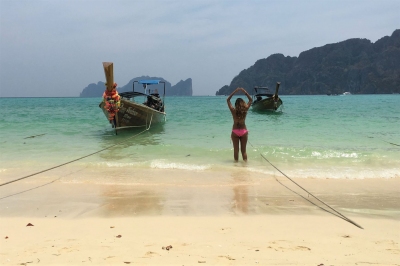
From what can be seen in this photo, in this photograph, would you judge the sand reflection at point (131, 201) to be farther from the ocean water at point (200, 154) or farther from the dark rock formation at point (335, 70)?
the dark rock formation at point (335, 70)

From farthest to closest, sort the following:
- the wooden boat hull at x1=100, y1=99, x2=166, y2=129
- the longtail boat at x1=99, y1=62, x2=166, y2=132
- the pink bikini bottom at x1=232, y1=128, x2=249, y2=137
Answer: the wooden boat hull at x1=100, y1=99, x2=166, y2=129, the longtail boat at x1=99, y1=62, x2=166, y2=132, the pink bikini bottom at x1=232, y1=128, x2=249, y2=137

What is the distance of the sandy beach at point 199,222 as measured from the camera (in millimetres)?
3287

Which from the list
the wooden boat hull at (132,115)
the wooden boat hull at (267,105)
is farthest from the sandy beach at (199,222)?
the wooden boat hull at (267,105)

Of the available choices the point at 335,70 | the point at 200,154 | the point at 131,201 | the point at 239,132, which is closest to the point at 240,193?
the point at 131,201

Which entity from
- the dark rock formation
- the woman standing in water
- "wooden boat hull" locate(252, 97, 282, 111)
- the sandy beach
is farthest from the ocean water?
the dark rock formation

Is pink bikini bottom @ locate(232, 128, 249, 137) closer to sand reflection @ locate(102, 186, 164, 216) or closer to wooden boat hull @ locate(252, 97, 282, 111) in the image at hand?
sand reflection @ locate(102, 186, 164, 216)

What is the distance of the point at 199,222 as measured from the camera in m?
4.30

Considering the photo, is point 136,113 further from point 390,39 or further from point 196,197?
point 390,39

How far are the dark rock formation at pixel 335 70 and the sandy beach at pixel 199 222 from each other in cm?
15467

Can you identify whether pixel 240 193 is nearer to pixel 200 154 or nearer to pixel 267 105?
pixel 200 154

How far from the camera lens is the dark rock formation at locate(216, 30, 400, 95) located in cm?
15012

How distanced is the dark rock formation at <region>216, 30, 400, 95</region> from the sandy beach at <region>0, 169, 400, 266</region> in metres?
155

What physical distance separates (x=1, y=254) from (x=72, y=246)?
630 mm

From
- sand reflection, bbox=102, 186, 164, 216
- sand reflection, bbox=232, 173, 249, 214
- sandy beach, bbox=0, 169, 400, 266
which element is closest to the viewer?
sandy beach, bbox=0, 169, 400, 266
